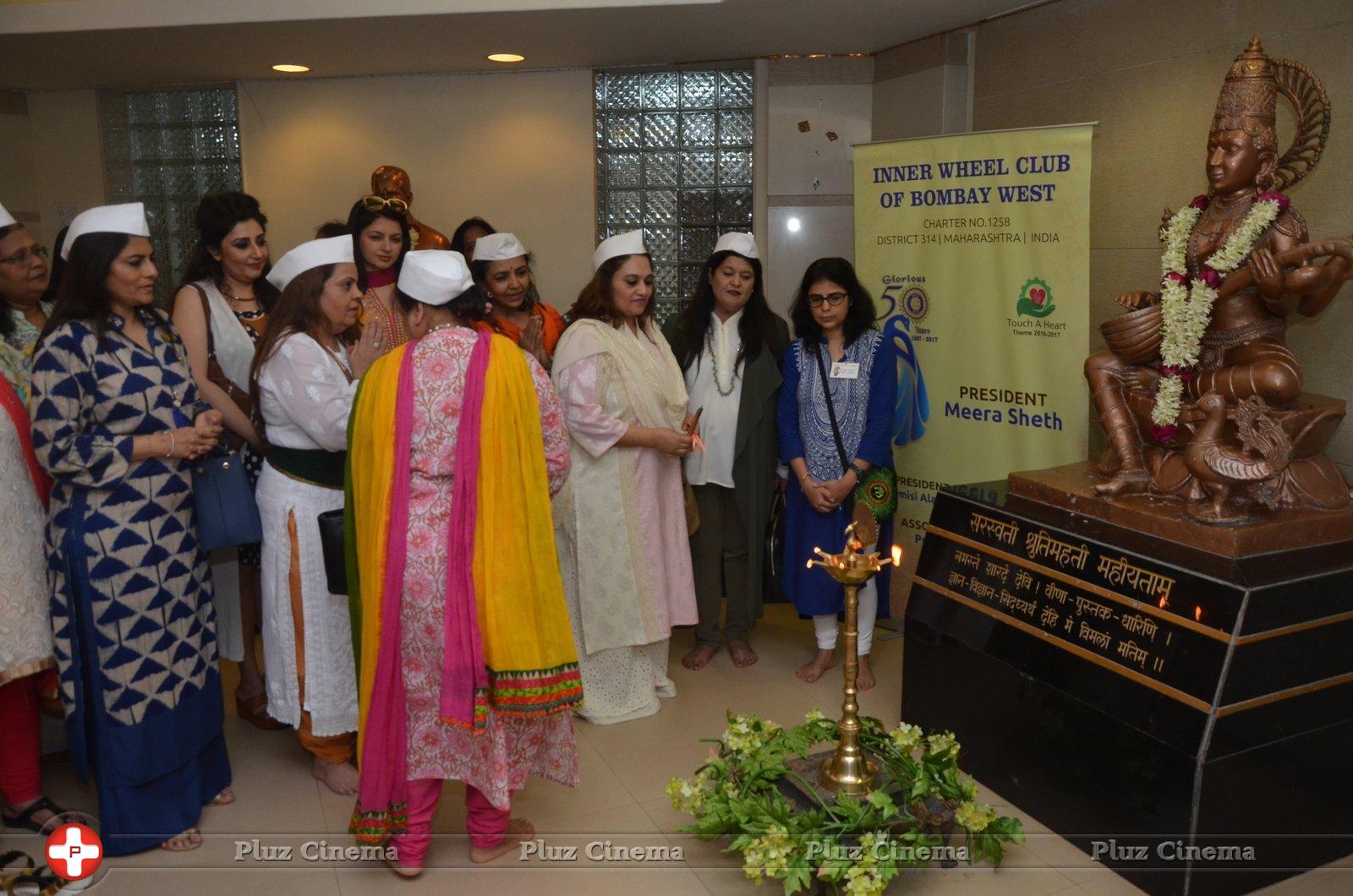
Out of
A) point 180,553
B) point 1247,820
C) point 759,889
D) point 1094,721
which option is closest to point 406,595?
point 180,553

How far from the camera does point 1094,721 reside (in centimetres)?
282

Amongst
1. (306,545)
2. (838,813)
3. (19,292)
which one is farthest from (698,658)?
(19,292)

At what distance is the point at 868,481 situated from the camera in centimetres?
390

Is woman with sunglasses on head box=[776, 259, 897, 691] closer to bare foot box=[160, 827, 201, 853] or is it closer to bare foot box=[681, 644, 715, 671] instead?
bare foot box=[681, 644, 715, 671]

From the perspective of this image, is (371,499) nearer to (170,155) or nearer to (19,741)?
(19,741)

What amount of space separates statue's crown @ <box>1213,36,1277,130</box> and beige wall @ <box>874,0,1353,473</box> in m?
0.40

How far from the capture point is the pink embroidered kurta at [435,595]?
2.55m

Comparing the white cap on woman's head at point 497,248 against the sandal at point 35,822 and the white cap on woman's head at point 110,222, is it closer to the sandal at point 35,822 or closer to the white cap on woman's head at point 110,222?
the white cap on woman's head at point 110,222

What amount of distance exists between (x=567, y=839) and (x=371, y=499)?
1166 mm

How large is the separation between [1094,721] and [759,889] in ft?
3.36

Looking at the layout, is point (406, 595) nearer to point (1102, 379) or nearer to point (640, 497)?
point (640, 497)

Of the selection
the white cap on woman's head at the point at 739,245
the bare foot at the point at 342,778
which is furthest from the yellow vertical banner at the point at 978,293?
the bare foot at the point at 342,778

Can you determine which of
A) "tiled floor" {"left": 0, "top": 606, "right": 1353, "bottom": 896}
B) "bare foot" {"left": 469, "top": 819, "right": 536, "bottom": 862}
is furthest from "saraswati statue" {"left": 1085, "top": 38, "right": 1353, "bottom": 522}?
"bare foot" {"left": 469, "top": 819, "right": 536, "bottom": 862}

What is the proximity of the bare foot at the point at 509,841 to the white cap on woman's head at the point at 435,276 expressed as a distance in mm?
1498
